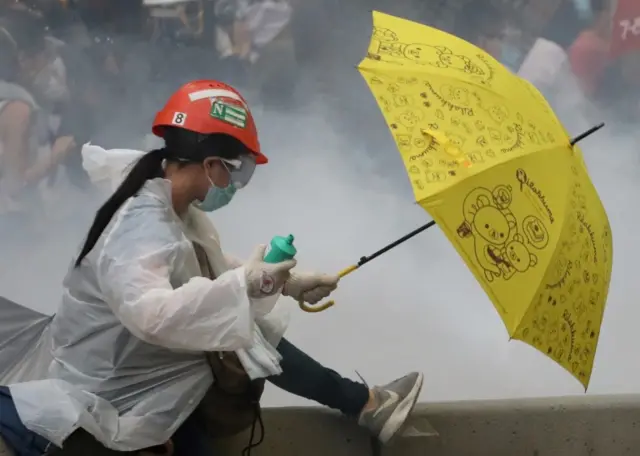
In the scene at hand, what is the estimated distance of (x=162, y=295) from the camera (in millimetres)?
1071

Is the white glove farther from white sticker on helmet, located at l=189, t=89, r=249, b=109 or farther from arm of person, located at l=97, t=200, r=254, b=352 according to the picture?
white sticker on helmet, located at l=189, t=89, r=249, b=109

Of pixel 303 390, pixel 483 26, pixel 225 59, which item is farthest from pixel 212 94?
pixel 483 26

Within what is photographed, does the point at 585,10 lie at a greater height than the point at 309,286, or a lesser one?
greater

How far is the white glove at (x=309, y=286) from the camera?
4.20 feet

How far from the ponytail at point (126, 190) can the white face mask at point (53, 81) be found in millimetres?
798

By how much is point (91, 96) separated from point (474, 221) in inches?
45.8

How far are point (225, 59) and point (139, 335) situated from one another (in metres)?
1.05

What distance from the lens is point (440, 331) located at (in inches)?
76.2

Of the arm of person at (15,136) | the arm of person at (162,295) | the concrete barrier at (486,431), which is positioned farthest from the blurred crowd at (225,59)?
the arm of person at (162,295)

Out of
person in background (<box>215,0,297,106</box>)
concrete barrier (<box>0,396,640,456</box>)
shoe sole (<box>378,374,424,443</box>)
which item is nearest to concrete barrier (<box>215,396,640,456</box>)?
concrete barrier (<box>0,396,640,456</box>)

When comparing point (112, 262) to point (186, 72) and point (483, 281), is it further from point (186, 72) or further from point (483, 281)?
point (186, 72)

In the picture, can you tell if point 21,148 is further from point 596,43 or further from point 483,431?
point 596,43

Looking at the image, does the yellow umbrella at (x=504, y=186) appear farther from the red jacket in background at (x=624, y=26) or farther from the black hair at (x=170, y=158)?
the red jacket in background at (x=624, y=26)

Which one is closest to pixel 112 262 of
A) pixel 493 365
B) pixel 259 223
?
pixel 259 223
